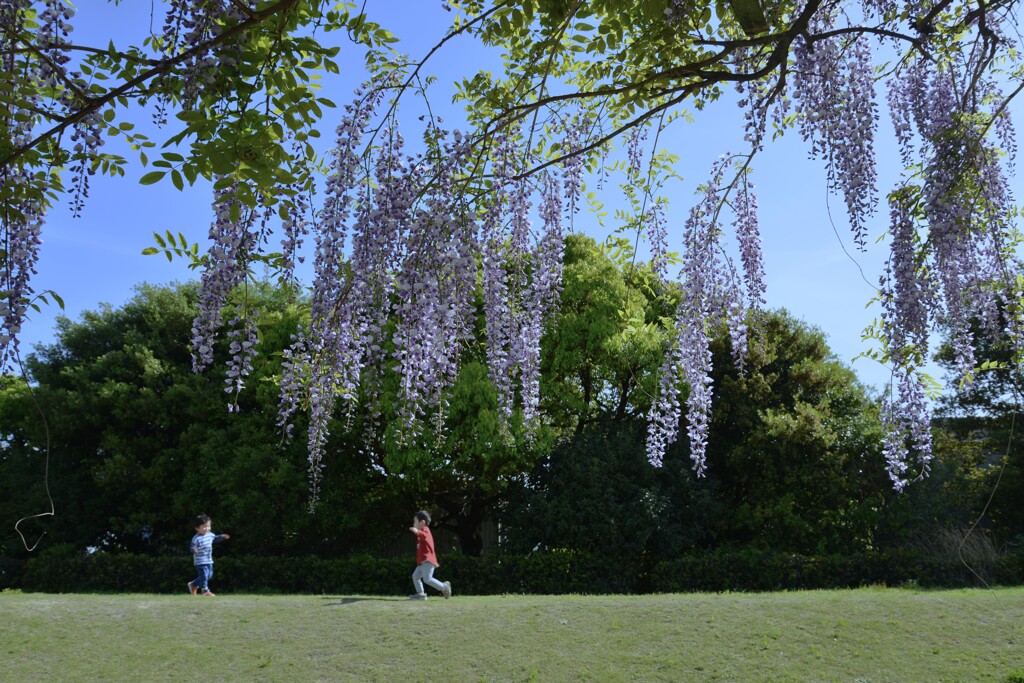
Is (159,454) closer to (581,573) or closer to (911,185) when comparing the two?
(581,573)

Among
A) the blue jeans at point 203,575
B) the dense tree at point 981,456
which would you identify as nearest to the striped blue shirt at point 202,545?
the blue jeans at point 203,575

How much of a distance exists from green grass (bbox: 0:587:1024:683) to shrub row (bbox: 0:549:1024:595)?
3513 millimetres

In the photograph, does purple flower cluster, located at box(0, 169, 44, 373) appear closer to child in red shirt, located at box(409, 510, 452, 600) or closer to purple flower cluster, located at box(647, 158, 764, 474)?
purple flower cluster, located at box(647, 158, 764, 474)

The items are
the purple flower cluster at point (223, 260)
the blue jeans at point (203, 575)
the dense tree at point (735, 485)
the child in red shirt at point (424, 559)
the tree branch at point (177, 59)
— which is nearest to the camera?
the tree branch at point (177, 59)

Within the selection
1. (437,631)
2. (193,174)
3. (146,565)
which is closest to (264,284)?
(146,565)

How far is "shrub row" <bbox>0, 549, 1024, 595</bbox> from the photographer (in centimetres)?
1402

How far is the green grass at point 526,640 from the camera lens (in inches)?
311

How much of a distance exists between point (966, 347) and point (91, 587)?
16333mm

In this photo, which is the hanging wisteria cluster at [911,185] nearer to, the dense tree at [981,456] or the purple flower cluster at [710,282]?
the purple flower cluster at [710,282]

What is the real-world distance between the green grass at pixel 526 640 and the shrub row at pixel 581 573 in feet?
11.5

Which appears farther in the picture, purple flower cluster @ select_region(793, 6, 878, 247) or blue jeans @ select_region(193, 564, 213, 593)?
blue jeans @ select_region(193, 564, 213, 593)

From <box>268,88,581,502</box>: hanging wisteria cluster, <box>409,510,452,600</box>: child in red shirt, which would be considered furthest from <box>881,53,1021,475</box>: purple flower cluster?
<box>409,510,452,600</box>: child in red shirt

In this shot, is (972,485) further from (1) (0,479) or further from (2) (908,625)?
(1) (0,479)

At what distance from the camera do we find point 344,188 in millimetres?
5000
